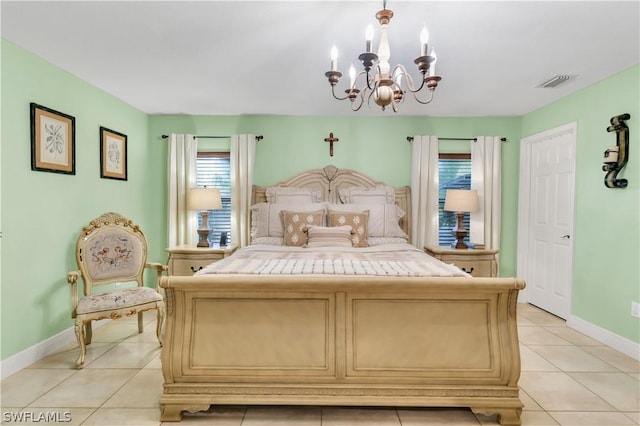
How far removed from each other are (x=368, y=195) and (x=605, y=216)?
2.32 meters

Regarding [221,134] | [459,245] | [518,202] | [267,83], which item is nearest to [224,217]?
[221,134]

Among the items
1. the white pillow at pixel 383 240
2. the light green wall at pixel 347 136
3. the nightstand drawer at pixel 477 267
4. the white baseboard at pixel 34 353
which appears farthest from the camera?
the light green wall at pixel 347 136

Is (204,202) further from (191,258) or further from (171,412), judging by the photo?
(171,412)

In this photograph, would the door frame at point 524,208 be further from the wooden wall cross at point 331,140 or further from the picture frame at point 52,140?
the picture frame at point 52,140

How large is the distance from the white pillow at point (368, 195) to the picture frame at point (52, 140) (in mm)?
2816

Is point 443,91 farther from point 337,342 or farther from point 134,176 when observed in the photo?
point 134,176

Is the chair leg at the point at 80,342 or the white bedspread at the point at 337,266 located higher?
the white bedspread at the point at 337,266

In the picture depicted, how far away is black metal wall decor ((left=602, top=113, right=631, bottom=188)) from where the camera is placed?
315cm

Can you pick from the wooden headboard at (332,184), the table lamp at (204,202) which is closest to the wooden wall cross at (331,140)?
the wooden headboard at (332,184)

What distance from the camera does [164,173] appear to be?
484 cm

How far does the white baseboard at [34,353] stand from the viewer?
8.77 ft

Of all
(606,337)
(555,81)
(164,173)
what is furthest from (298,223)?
(606,337)

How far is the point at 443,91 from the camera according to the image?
12.3ft

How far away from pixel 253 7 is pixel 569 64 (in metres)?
2.60
